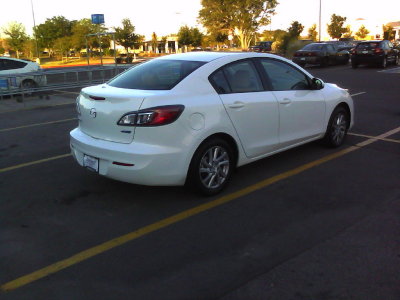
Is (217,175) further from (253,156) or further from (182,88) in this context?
(182,88)

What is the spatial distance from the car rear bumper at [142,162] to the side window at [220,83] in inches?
35.4

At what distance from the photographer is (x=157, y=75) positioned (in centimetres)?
470

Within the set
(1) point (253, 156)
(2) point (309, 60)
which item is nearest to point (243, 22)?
(2) point (309, 60)

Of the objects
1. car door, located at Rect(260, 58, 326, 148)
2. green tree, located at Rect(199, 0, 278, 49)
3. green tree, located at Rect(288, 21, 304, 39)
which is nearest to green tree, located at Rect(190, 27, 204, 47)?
green tree, located at Rect(199, 0, 278, 49)

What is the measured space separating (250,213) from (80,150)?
1.98 metres

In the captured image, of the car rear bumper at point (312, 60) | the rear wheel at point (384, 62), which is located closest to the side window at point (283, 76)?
the rear wheel at point (384, 62)

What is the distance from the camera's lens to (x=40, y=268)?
3219mm

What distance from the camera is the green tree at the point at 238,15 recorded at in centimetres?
5241

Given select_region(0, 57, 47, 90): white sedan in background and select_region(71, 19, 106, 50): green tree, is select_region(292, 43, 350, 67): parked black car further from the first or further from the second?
select_region(71, 19, 106, 50): green tree

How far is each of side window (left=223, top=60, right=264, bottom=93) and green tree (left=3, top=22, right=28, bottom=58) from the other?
59.1 metres

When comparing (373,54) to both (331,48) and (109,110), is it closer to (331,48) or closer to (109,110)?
(331,48)

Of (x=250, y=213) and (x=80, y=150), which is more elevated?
(x=80, y=150)

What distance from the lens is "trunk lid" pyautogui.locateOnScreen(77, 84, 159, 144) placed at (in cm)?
406

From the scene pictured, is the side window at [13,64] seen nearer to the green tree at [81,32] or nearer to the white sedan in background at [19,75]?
the white sedan in background at [19,75]
